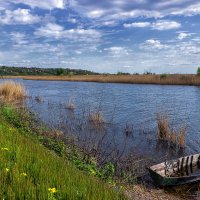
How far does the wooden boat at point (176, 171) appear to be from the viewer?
27.8ft

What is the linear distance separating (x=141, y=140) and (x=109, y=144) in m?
1.81

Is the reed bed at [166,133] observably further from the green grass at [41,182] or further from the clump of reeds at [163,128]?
the green grass at [41,182]

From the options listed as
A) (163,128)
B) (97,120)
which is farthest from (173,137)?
(97,120)

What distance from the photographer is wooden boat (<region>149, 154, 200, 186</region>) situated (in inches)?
334

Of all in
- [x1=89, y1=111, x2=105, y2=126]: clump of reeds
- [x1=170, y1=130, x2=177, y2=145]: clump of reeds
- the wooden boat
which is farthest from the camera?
[x1=89, y1=111, x2=105, y2=126]: clump of reeds

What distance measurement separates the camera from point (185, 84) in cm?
4325

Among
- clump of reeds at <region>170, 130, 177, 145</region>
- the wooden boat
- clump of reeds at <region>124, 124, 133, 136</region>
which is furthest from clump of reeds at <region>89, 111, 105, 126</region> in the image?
the wooden boat

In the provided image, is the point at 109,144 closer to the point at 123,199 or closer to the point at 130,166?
the point at 130,166

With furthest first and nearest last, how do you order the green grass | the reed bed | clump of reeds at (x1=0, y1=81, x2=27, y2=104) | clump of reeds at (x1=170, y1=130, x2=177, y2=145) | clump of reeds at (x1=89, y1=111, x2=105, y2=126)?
clump of reeds at (x1=0, y1=81, x2=27, y2=104) < clump of reeds at (x1=89, y1=111, x2=105, y2=126) < clump of reeds at (x1=170, y1=130, x2=177, y2=145) < the reed bed < the green grass

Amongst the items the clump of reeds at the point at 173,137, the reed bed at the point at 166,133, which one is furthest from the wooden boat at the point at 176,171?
the clump of reeds at the point at 173,137

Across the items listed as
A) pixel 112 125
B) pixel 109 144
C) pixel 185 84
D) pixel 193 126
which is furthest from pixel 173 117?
pixel 185 84

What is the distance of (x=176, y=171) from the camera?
9.73 metres

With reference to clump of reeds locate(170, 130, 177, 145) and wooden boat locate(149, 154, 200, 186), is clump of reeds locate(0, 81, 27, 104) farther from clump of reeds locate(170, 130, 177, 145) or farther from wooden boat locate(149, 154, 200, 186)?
wooden boat locate(149, 154, 200, 186)

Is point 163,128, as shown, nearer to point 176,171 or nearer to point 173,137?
point 173,137
